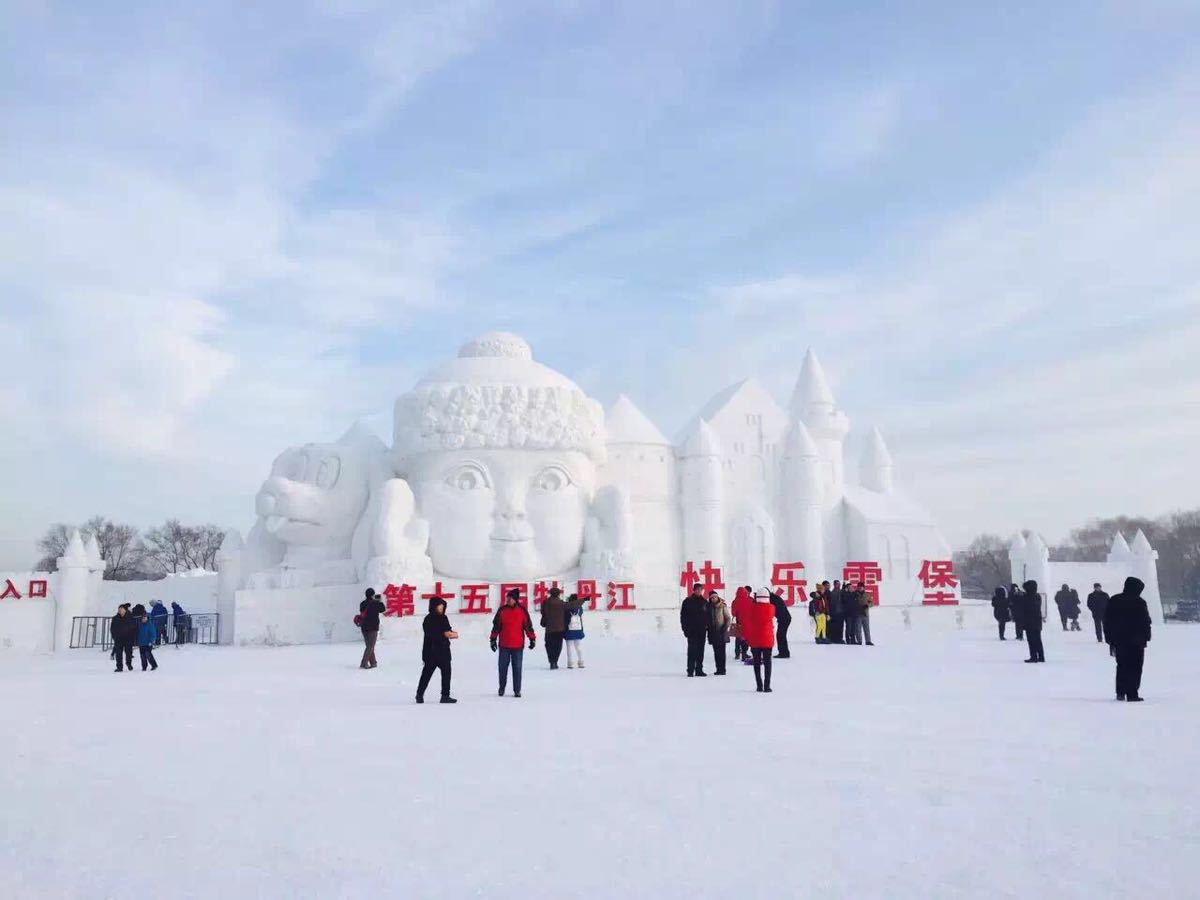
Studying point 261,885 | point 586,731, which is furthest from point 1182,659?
point 261,885

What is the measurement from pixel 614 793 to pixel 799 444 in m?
22.0

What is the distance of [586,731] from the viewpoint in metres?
7.55

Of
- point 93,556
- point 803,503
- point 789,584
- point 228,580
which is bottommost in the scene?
point 789,584

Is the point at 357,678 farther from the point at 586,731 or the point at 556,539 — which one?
the point at 556,539

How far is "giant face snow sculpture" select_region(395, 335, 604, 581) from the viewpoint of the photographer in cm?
2198

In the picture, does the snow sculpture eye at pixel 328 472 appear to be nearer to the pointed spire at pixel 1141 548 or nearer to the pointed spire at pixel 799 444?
the pointed spire at pixel 799 444

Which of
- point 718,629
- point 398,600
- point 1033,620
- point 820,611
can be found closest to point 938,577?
point 820,611

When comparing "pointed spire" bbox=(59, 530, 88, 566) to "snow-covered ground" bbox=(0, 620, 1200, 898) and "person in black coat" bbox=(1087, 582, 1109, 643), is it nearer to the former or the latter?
"snow-covered ground" bbox=(0, 620, 1200, 898)

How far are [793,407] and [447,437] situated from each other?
11.4 metres

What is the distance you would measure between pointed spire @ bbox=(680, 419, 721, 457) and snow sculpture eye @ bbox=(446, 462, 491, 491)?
609cm

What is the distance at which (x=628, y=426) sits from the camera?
84.9 feet

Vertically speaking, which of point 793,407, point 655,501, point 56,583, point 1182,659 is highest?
point 793,407

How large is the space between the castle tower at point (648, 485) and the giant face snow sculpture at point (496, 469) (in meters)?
2.24

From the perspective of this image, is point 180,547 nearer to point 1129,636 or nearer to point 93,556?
point 93,556
